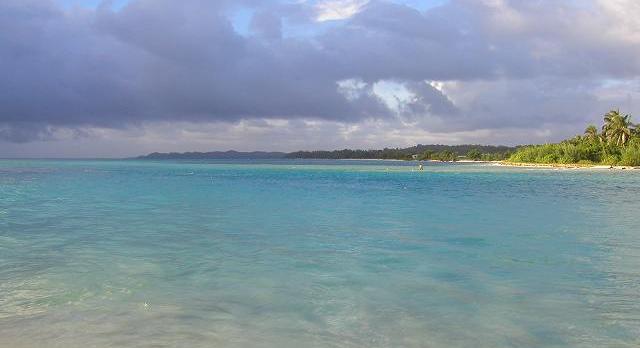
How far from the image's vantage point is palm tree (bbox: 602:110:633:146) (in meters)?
113

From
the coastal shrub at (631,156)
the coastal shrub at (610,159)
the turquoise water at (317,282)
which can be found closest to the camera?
the turquoise water at (317,282)

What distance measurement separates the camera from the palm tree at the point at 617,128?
370 feet

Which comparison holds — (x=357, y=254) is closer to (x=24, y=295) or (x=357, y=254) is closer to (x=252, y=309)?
A: (x=252, y=309)

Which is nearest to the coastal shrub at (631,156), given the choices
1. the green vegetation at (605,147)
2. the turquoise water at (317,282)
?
the green vegetation at (605,147)

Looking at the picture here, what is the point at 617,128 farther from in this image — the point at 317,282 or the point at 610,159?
the point at 317,282

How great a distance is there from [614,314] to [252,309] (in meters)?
6.19

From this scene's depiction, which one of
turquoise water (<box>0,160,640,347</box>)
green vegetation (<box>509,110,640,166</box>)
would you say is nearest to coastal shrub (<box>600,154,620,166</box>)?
green vegetation (<box>509,110,640,166</box>)

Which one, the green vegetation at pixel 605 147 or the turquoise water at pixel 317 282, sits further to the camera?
the green vegetation at pixel 605 147

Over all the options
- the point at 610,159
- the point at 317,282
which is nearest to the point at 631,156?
the point at 610,159

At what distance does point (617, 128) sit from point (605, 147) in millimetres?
5095

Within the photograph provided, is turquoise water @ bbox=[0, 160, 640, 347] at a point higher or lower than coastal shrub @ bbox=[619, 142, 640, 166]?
lower

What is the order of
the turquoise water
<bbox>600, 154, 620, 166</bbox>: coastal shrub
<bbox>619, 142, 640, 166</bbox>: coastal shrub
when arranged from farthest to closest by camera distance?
<bbox>600, 154, 620, 166</bbox>: coastal shrub, <bbox>619, 142, 640, 166</bbox>: coastal shrub, the turquoise water

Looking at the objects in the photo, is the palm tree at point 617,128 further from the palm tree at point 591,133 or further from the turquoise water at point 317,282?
the turquoise water at point 317,282

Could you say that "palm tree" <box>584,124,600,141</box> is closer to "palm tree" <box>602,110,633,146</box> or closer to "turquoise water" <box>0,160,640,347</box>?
"palm tree" <box>602,110,633,146</box>
